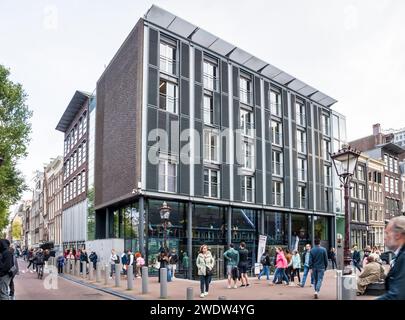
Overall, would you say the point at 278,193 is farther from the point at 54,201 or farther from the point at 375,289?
the point at 54,201

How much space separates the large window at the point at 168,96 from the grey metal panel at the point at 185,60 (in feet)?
4.20

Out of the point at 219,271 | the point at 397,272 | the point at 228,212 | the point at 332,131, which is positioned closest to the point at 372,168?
the point at 332,131

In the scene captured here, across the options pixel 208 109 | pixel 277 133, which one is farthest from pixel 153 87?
pixel 277 133

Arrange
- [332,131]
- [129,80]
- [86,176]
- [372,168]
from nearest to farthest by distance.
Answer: [129,80], [86,176], [332,131], [372,168]

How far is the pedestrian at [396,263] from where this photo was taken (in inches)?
145

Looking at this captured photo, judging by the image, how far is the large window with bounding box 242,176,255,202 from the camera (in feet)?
120

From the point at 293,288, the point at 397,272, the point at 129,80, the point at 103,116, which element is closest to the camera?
the point at 397,272

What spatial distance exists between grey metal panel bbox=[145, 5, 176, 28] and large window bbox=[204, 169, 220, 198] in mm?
10634

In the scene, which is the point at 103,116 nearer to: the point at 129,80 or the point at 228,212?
the point at 129,80

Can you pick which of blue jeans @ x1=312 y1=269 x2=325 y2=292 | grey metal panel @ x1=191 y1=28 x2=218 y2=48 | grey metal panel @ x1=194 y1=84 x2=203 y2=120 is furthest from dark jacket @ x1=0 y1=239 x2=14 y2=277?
grey metal panel @ x1=191 y1=28 x2=218 y2=48

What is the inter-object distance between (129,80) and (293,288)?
18801 mm

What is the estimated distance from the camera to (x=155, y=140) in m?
29.9

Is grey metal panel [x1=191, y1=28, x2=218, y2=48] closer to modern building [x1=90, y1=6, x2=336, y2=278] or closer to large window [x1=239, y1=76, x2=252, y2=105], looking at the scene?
modern building [x1=90, y1=6, x2=336, y2=278]

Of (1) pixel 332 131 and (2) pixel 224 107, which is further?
(1) pixel 332 131
